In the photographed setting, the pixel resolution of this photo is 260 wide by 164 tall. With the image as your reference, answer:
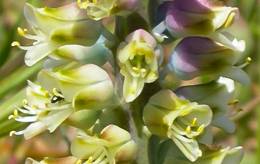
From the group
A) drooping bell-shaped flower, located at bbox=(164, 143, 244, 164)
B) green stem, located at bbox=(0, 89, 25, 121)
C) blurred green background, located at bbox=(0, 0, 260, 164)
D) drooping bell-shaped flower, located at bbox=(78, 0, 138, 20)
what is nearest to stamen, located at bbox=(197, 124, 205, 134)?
drooping bell-shaped flower, located at bbox=(164, 143, 244, 164)

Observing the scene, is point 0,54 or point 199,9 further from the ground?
point 199,9

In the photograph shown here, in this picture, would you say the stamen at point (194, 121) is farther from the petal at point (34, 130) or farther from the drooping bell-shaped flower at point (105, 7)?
the petal at point (34, 130)

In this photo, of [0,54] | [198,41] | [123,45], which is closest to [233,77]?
[198,41]

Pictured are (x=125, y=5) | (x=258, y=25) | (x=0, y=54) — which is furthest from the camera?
(x=258, y=25)

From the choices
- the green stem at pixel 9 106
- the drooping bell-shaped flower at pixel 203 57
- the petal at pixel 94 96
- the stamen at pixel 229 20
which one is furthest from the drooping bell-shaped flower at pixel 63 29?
the green stem at pixel 9 106

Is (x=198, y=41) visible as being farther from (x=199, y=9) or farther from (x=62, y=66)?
(x=62, y=66)

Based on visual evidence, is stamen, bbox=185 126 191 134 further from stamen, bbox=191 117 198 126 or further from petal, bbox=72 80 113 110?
petal, bbox=72 80 113 110

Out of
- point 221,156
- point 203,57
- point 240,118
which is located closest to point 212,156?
point 221,156

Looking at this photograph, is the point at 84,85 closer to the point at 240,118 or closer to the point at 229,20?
the point at 229,20
